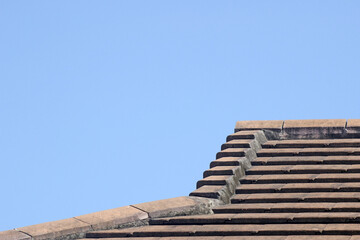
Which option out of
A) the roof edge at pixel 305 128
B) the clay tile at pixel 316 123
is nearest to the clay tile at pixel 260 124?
the roof edge at pixel 305 128

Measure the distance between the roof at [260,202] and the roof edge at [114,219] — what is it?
0.01 metres

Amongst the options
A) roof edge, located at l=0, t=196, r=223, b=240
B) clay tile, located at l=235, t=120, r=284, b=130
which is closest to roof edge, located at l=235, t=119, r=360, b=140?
clay tile, located at l=235, t=120, r=284, b=130

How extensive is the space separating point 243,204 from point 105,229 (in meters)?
1.51

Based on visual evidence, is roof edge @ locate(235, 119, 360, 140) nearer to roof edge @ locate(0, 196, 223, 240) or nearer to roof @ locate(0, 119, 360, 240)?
roof @ locate(0, 119, 360, 240)

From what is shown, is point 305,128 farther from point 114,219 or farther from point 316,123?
point 114,219

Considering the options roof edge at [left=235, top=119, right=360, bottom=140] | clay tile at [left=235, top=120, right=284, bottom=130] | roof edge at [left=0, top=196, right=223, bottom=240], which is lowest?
roof edge at [left=0, top=196, right=223, bottom=240]

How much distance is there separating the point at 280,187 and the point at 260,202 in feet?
1.19

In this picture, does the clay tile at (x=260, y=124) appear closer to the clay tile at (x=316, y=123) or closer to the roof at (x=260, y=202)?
the clay tile at (x=316, y=123)

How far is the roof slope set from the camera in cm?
812

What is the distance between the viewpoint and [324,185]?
907 centimetres

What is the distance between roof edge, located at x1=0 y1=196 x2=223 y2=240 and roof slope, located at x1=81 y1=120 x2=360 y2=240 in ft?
0.34

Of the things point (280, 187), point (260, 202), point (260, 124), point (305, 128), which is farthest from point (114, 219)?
point (305, 128)

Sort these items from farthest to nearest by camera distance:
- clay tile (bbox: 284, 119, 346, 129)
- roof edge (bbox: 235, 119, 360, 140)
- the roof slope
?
clay tile (bbox: 284, 119, 346, 129)
roof edge (bbox: 235, 119, 360, 140)
the roof slope

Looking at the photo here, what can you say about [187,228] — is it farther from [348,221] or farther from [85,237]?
[348,221]
